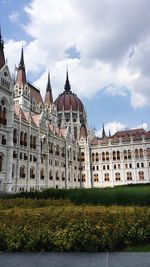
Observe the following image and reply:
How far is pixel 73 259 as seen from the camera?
24.1 feet

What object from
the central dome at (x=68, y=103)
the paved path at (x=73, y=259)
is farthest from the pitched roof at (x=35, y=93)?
the paved path at (x=73, y=259)

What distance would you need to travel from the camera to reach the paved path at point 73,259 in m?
6.85

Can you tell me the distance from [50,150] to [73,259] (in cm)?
5472

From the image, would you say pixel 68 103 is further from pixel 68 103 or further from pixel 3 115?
pixel 3 115

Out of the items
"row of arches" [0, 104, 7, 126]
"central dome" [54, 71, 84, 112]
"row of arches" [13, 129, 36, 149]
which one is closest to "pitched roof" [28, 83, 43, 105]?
"central dome" [54, 71, 84, 112]

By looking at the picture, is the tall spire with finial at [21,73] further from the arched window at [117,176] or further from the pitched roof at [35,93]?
the arched window at [117,176]

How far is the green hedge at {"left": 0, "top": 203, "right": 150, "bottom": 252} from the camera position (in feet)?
26.4

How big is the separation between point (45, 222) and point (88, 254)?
186cm

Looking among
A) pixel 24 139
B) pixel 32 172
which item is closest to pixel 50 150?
pixel 32 172

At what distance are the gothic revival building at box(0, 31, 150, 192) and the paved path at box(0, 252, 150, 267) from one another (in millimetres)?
35035

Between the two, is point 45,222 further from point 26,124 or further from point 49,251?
point 26,124

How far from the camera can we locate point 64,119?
107438 mm

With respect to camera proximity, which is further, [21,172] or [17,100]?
[17,100]

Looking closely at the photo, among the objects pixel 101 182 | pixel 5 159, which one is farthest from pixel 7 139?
pixel 101 182
